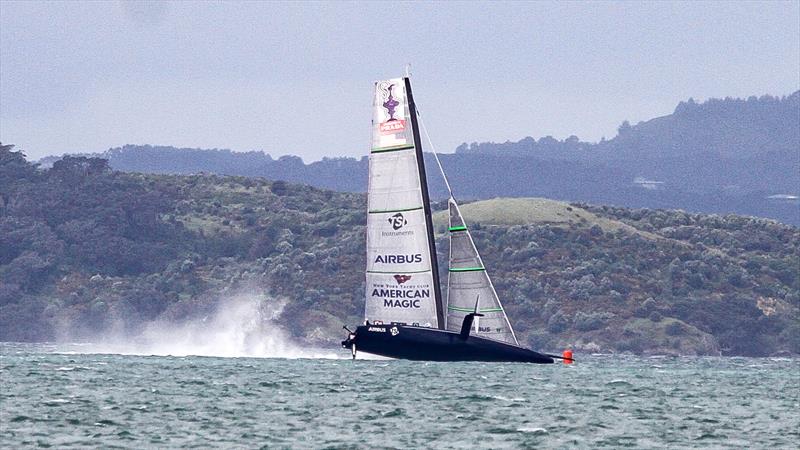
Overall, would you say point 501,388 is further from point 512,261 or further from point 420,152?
point 512,261

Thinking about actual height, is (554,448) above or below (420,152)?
below

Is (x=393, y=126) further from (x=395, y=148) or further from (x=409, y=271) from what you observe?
(x=409, y=271)

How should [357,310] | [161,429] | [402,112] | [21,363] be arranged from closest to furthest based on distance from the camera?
1. [161,429]
2. [402,112]
3. [21,363]
4. [357,310]

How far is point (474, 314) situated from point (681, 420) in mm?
24940

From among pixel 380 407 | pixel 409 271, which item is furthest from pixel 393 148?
pixel 380 407

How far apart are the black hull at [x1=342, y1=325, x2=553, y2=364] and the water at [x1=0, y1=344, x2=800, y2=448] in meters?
0.77

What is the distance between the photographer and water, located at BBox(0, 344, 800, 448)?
4894cm

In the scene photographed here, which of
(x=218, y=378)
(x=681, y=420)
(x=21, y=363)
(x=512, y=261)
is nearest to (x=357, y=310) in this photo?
(x=512, y=261)

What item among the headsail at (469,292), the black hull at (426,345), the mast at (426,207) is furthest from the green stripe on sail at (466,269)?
the black hull at (426,345)

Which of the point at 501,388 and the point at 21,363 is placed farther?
the point at 21,363

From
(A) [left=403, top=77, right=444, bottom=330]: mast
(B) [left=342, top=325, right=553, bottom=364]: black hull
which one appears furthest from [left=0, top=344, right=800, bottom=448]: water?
(A) [left=403, top=77, right=444, bottom=330]: mast

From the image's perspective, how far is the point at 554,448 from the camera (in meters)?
47.3

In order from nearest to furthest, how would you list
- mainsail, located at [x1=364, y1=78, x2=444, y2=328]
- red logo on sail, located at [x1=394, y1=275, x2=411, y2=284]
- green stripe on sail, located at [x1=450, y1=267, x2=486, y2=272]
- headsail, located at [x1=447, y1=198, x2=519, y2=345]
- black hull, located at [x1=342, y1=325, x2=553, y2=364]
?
1. mainsail, located at [x1=364, y1=78, x2=444, y2=328]
2. black hull, located at [x1=342, y1=325, x2=553, y2=364]
3. red logo on sail, located at [x1=394, y1=275, x2=411, y2=284]
4. headsail, located at [x1=447, y1=198, x2=519, y2=345]
5. green stripe on sail, located at [x1=450, y1=267, x2=486, y2=272]

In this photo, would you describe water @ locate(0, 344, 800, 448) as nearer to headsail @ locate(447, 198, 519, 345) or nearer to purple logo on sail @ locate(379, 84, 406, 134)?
headsail @ locate(447, 198, 519, 345)
